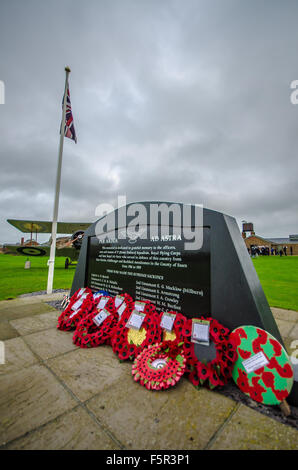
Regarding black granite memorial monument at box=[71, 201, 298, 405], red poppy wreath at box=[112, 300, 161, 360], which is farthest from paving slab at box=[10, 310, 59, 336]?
red poppy wreath at box=[112, 300, 161, 360]

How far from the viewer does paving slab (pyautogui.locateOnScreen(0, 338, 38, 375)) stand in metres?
2.24

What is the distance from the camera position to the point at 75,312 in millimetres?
3535

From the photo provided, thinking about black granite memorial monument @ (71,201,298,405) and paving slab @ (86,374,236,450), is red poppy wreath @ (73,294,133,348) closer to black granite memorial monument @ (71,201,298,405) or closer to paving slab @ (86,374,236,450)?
black granite memorial monument @ (71,201,298,405)

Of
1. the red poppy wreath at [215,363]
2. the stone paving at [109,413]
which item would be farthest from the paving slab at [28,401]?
the red poppy wreath at [215,363]

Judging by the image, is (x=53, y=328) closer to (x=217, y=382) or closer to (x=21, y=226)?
(x=217, y=382)

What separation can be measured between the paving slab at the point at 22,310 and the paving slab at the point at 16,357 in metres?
1.40

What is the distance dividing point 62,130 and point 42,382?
6.97 metres

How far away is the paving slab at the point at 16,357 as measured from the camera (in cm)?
224

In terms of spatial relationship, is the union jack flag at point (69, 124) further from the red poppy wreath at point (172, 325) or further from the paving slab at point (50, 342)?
the red poppy wreath at point (172, 325)

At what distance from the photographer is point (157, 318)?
2709 millimetres

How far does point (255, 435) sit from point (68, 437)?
1.35m

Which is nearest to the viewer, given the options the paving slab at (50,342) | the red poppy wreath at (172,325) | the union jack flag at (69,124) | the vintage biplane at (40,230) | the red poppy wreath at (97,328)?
the red poppy wreath at (172,325)

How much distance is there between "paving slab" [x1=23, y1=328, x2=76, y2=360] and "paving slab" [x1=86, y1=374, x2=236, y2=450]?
1.19m

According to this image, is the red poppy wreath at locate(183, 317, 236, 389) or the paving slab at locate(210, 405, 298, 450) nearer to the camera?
the paving slab at locate(210, 405, 298, 450)
